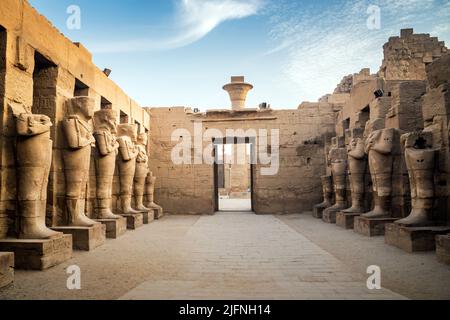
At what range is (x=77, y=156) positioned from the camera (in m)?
5.50

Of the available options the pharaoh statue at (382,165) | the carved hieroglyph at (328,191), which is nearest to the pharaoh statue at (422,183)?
the pharaoh statue at (382,165)

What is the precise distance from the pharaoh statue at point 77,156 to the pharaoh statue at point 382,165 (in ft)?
17.9

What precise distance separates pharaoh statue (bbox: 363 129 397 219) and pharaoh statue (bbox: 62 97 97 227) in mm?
5443

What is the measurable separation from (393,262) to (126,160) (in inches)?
236

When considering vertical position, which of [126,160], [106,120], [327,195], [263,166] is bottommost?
[327,195]

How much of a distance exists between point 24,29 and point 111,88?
3.58 meters

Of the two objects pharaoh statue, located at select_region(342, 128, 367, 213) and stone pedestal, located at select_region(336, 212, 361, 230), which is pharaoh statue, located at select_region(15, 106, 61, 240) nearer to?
stone pedestal, located at select_region(336, 212, 361, 230)

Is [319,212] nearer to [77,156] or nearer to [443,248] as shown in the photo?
[443,248]

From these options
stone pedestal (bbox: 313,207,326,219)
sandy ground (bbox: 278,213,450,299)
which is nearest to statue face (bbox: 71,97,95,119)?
sandy ground (bbox: 278,213,450,299)

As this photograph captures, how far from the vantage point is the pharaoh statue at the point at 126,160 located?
25.5 ft

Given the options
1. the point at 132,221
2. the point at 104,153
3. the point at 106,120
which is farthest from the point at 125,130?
the point at 132,221

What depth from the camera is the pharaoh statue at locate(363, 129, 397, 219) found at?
6500mm
